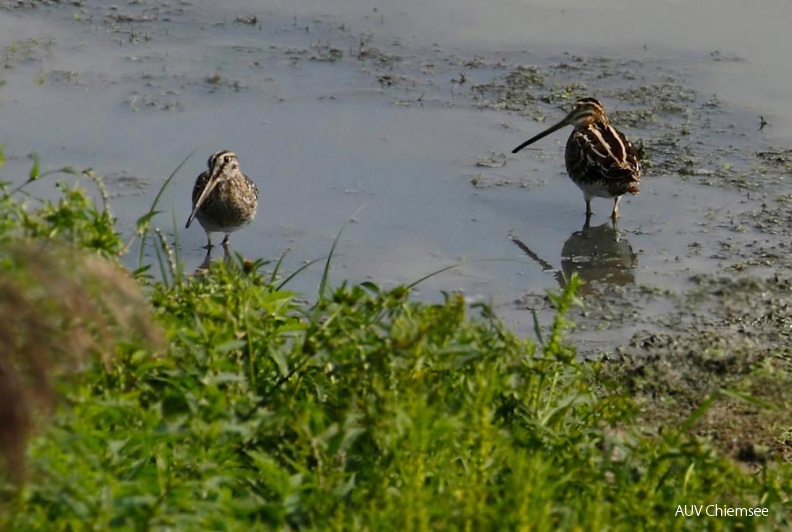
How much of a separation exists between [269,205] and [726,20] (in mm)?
5050

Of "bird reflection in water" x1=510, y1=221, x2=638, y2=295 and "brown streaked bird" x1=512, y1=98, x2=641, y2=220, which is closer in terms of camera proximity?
"bird reflection in water" x1=510, y1=221, x2=638, y2=295

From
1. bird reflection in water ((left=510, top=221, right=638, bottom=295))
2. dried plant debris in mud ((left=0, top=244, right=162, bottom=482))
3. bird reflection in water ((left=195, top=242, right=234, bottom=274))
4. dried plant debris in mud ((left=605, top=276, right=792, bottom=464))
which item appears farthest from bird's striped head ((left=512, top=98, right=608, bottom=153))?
dried plant debris in mud ((left=0, top=244, right=162, bottom=482))

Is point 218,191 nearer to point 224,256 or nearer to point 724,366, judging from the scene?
point 224,256

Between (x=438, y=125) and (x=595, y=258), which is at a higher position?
(x=438, y=125)

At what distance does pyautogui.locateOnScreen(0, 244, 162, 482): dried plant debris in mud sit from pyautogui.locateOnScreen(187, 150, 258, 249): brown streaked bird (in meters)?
4.35

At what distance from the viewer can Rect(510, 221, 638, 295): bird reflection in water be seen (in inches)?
328

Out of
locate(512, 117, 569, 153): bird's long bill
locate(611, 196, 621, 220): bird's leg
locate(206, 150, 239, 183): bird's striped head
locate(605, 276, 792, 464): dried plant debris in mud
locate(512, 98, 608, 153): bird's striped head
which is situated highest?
locate(512, 98, 608, 153): bird's striped head

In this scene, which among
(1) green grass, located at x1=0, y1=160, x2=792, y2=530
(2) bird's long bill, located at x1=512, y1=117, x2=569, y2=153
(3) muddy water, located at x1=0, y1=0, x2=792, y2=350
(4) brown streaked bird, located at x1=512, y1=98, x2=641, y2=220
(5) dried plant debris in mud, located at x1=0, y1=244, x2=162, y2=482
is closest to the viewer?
(5) dried plant debris in mud, located at x1=0, y1=244, x2=162, y2=482

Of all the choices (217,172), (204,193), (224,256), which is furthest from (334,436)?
(224,256)

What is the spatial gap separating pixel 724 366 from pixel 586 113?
10.4 ft

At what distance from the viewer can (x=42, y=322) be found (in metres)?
3.48

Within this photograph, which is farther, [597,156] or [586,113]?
[586,113]

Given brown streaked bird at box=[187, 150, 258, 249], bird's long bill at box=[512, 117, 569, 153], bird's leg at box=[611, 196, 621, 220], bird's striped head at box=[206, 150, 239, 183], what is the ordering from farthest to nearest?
bird's long bill at box=[512, 117, 569, 153]
bird's leg at box=[611, 196, 621, 220]
bird's striped head at box=[206, 150, 239, 183]
brown streaked bird at box=[187, 150, 258, 249]

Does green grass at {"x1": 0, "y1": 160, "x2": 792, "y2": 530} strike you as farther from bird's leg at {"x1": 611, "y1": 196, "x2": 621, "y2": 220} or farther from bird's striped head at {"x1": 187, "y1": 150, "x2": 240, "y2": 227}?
bird's leg at {"x1": 611, "y1": 196, "x2": 621, "y2": 220}
